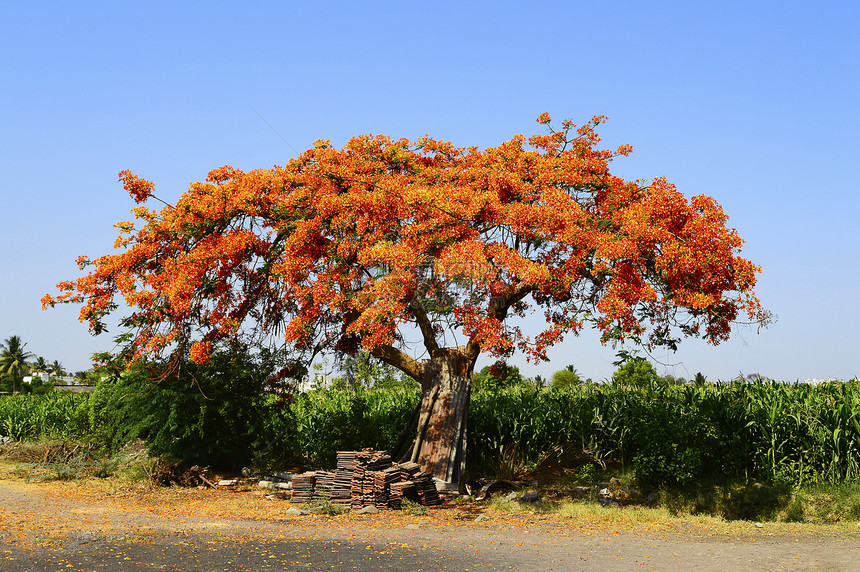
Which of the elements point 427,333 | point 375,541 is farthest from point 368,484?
point 427,333

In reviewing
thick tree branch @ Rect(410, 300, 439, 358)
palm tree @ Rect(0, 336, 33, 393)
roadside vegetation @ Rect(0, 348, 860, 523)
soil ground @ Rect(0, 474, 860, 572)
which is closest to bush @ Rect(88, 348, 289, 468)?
roadside vegetation @ Rect(0, 348, 860, 523)

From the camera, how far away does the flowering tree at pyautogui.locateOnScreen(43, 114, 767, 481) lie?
13.0 meters

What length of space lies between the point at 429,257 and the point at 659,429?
6381 mm

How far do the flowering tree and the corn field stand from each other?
2.77 meters

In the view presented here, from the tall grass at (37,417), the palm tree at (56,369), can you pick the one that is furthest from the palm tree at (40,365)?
the tall grass at (37,417)

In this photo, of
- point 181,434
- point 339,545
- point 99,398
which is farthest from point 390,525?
point 99,398

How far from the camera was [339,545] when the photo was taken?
32.6ft

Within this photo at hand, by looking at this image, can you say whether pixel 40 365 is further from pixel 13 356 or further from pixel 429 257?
pixel 429 257

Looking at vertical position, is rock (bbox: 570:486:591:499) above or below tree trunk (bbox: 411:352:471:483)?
below

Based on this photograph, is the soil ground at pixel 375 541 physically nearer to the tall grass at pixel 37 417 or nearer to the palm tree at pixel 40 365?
the tall grass at pixel 37 417

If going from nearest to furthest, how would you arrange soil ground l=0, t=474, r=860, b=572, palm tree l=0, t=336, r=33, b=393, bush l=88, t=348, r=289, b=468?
soil ground l=0, t=474, r=860, b=572 → bush l=88, t=348, r=289, b=468 → palm tree l=0, t=336, r=33, b=393

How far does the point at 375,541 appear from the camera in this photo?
33.8 feet

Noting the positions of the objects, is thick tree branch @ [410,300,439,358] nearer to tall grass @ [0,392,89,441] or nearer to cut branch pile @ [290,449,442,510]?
cut branch pile @ [290,449,442,510]

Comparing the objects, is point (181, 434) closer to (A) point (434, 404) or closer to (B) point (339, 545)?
(A) point (434, 404)
